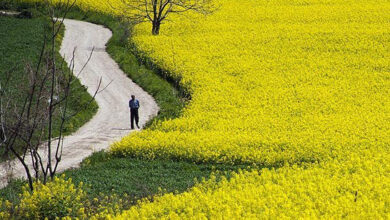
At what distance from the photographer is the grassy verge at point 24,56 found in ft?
94.5

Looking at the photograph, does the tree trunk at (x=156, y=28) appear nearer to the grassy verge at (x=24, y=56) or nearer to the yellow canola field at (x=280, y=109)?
the yellow canola field at (x=280, y=109)

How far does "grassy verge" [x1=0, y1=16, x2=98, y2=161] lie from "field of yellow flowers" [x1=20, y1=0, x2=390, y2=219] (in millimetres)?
4407

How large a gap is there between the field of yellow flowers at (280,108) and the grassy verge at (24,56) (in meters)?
4.41

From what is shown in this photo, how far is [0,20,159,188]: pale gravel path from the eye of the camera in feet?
79.4

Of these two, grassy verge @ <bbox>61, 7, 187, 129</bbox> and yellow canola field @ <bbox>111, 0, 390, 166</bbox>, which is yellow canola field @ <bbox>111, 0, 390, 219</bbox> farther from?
grassy verge @ <bbox>61, 7, 187, 129</bbox>

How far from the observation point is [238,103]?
96.5 ft

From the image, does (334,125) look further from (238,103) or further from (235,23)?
(235,23)

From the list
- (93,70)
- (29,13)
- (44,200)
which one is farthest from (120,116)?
(29,13)

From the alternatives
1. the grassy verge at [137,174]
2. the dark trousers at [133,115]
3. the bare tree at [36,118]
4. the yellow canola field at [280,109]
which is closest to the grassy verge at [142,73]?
the grassy verge at [137,174]

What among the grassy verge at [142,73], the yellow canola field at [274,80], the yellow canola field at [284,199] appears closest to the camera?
the yellow canola field at [284,199]

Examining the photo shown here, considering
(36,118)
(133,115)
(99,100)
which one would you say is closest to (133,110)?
(133,115)

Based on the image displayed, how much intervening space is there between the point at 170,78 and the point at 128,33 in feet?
30.4

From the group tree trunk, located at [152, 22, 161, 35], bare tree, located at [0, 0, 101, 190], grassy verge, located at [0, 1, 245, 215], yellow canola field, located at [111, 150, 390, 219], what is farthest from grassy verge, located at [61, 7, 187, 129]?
yellow canola field, located at [111, 150, 390, 219]

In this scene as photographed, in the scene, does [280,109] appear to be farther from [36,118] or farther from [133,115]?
[36,118]
